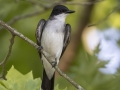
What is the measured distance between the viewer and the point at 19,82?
323cm

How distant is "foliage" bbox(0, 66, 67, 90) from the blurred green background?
3.18 ft

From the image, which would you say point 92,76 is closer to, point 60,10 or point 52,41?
point 52,41

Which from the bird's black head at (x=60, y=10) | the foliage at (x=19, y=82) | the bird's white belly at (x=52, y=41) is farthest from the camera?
the bird's black head at (x=60, y=10)

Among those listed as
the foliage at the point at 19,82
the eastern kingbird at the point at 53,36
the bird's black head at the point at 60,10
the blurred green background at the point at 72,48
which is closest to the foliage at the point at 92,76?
the blurred green background at the point at 72,48

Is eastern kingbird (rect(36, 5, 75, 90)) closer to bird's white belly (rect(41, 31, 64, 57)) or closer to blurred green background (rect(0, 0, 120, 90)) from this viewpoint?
bird's white belly (rect(41, 31, 64, 57))

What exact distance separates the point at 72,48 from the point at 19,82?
303 cm

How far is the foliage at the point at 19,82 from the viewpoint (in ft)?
10.3

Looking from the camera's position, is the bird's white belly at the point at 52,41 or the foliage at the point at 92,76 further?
the bird's white belly at the point at 52,41

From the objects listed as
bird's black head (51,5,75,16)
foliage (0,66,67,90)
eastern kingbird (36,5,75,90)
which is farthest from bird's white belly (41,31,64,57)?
foliage (0,66,67,90)

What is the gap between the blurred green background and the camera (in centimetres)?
433

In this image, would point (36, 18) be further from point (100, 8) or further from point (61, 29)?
point (61, 29)

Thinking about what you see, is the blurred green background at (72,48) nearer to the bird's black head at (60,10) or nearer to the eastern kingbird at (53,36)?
the bird's black head at (60,10)

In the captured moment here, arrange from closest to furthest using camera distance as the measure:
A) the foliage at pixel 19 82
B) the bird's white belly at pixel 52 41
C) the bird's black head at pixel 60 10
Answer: the foliage at pixel 19 82 → the bird's white belly at pixel 52 41 → the bird's black head at pixel 60 10

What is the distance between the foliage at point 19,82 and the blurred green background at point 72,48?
971 mm
